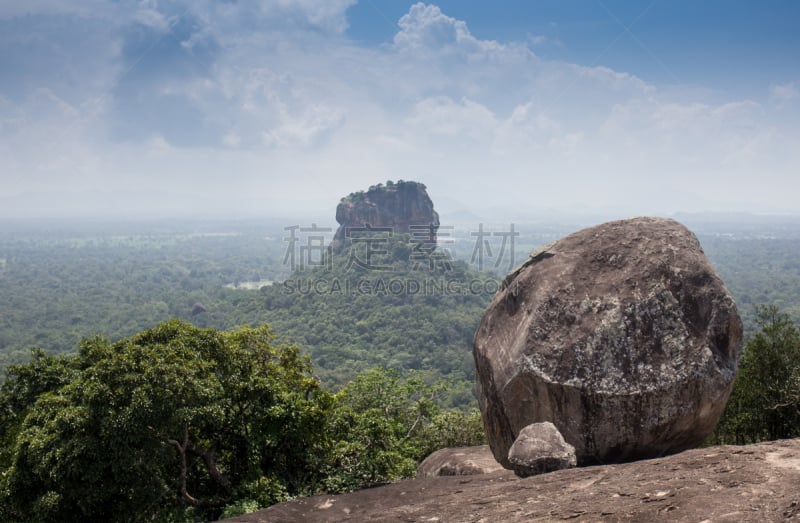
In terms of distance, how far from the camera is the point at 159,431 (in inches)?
328

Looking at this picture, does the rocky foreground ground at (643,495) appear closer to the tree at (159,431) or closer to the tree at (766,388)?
the tree at (159,431)

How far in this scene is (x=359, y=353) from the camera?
75.6 meters

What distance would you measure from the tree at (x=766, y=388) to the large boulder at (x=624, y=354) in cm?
615

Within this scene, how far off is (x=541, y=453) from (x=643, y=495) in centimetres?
231

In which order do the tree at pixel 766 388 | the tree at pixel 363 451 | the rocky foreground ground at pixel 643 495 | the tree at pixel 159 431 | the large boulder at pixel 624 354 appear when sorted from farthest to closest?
the tree at pixel 766 388 < the tree at pixel 363 451 < the tree at pixel 159 431 < the large boulder at pixel 624 354 < the rocky foreground ground at pixel 643 495

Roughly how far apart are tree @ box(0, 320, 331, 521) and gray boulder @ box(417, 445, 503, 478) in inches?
118

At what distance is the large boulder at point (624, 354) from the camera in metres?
7.66

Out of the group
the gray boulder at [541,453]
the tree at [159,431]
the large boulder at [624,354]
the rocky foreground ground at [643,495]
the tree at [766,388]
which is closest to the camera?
the rocky foreground ground at [643,495]

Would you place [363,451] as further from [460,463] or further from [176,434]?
[176,434]

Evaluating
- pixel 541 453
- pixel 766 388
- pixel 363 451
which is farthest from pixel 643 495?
pixel 766 388

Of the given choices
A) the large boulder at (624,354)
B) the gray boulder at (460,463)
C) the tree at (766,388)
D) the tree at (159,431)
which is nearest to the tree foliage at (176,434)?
the tree at (159,431)

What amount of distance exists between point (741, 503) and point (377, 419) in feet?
28.1

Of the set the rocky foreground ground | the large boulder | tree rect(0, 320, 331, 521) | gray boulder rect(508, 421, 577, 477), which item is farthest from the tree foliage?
the large boulder

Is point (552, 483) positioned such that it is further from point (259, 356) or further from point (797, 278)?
point (797, 278)
